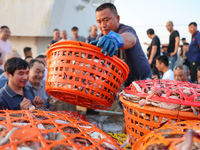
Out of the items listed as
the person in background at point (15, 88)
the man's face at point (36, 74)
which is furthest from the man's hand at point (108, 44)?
the man's face at point (36, 74)

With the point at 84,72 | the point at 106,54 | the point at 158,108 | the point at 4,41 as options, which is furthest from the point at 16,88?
the point at 4,41

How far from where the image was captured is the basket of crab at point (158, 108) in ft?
3.17

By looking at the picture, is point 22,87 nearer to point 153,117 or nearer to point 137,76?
point 137,76

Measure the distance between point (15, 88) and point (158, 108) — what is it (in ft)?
5.83

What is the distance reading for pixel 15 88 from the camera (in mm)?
2154

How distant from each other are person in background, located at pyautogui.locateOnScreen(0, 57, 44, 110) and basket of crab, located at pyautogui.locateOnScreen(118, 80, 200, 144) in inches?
52.1

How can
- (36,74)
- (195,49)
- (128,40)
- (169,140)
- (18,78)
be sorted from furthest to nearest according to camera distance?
(195,49), (36,74), (18,78), (128,40), (169,140)

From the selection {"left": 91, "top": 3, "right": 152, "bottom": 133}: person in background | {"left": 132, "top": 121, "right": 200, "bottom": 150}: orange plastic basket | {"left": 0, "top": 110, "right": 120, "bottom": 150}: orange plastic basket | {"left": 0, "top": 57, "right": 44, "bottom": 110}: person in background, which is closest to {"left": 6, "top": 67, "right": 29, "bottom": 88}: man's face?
{"left": 0, "top": 57, "right": 44, "bottom": 110}: person in background

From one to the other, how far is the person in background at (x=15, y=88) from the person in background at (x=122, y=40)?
1.09 meters

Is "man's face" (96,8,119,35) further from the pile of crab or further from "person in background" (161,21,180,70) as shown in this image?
"person in background" (161,21,180,70)

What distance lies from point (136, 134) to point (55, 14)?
7261 millimetres

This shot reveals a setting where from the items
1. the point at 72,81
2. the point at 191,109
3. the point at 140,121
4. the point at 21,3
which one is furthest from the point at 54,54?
the point at 21,3

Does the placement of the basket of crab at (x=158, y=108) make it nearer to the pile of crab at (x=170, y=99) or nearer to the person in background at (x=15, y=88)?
the pile of crab at (x=170, y=99)

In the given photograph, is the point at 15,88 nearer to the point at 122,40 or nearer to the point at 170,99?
the point at 122,40
